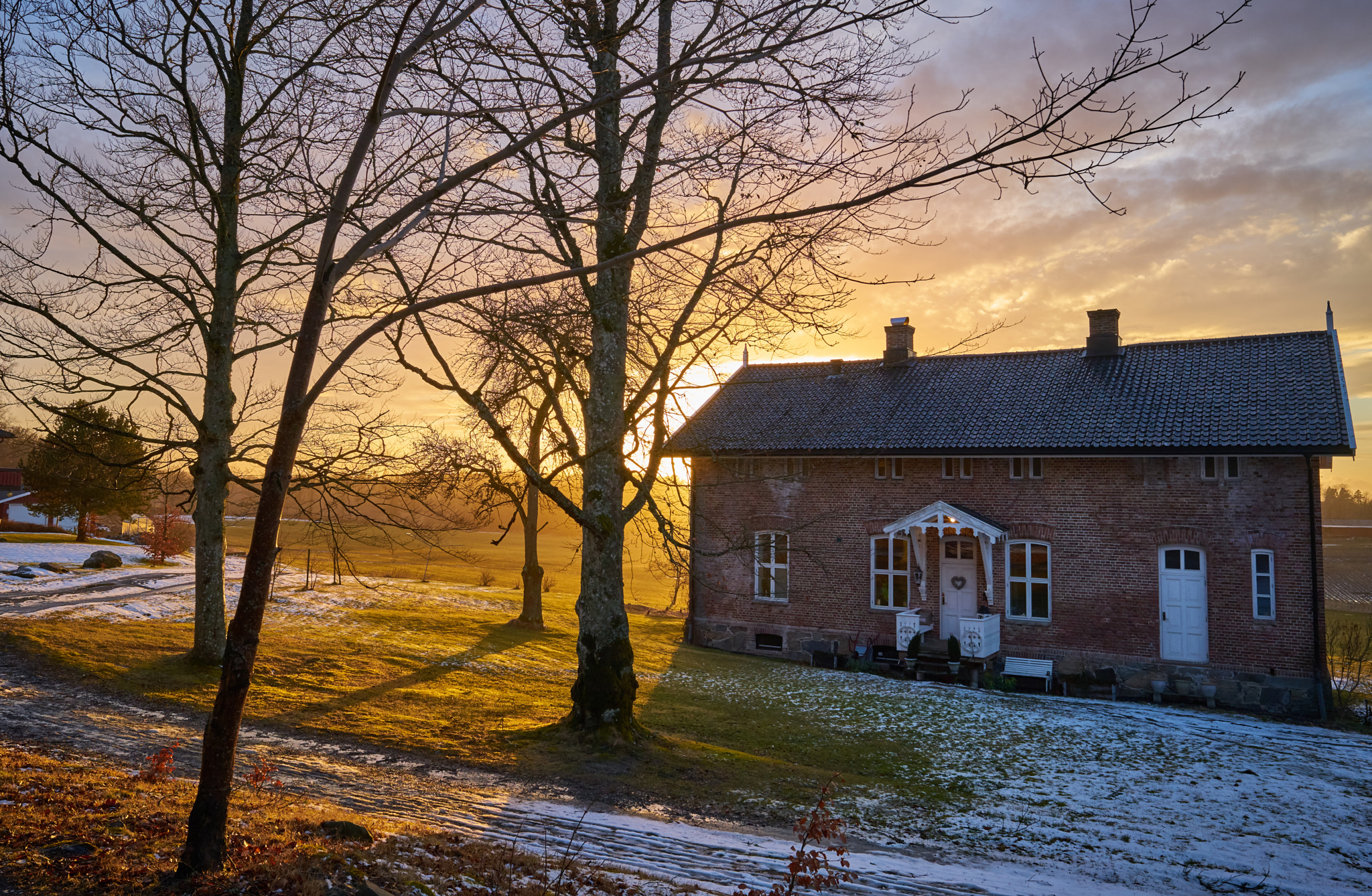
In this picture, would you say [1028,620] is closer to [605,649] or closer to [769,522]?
[769,522]

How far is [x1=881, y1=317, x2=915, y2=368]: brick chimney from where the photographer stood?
25750 millimetres

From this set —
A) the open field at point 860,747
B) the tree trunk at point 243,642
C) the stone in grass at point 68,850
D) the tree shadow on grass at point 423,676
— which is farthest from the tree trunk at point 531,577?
the tree trunk at point 243,642

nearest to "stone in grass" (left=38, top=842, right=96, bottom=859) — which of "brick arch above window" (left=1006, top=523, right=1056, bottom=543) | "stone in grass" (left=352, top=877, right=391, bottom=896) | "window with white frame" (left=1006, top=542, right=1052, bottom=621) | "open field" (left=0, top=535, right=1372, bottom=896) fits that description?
"stone in grass" (left=352, top=877, right=391, bottom=896)

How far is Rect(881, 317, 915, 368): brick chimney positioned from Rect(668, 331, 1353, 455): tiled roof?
1.11 ft

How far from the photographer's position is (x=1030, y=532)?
20.2 m

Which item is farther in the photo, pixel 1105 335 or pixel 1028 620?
pixel 1105 335

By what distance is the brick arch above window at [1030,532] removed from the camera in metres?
20.0

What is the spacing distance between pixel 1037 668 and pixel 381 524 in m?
15.8

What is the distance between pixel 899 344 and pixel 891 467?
536 cm

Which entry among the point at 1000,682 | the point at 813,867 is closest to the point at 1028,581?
the point at 1000,682

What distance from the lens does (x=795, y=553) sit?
2352 cm

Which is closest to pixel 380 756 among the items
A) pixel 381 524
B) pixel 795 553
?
pixel 381 524

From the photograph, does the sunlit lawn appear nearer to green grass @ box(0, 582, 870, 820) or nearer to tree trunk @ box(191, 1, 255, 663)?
green grass @ box(0, 582, 870, 820)

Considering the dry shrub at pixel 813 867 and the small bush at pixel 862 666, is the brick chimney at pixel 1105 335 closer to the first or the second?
the small bush at pixel 862 666
